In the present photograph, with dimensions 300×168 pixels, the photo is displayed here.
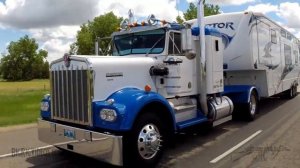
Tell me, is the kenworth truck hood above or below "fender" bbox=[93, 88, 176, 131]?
above

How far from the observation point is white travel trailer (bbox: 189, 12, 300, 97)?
11094mm

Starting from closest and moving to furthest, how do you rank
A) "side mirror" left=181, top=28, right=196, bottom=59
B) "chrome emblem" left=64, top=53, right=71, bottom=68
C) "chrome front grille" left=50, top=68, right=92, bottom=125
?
"chrome front grille" left=50, top=68, right=92, bottom=125 < "chrome emblem" left=64, top=53, right=71, bottom=68 < "side mirror" left=181, top=28, right=196, bottom=59

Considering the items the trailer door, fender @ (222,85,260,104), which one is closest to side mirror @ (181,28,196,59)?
fender @ (222,85,260,104)

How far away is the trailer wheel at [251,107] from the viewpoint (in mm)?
11130

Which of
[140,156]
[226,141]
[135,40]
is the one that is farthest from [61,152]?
[226,141]

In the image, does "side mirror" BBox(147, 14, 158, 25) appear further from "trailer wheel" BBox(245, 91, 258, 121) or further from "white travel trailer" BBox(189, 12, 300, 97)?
"trailer wheel" BBox(245, 91, 258, 121)

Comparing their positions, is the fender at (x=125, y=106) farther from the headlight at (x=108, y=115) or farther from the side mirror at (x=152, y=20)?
the side mirror at (x=152, y=20)

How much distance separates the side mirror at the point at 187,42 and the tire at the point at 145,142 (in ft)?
6.19

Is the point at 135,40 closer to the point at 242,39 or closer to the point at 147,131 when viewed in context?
the point at 147,131

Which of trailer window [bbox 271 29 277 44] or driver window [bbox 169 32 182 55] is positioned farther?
trailer window [bbox 271 29 277 44]

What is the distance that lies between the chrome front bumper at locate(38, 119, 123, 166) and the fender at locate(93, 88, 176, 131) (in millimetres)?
202

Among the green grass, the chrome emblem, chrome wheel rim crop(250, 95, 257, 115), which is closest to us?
the chrome emblem

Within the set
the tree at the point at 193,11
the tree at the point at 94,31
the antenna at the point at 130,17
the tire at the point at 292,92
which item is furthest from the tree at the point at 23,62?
the antenna at the point at 130,17

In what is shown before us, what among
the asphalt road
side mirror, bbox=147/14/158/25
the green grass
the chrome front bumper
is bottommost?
the asphalt road
